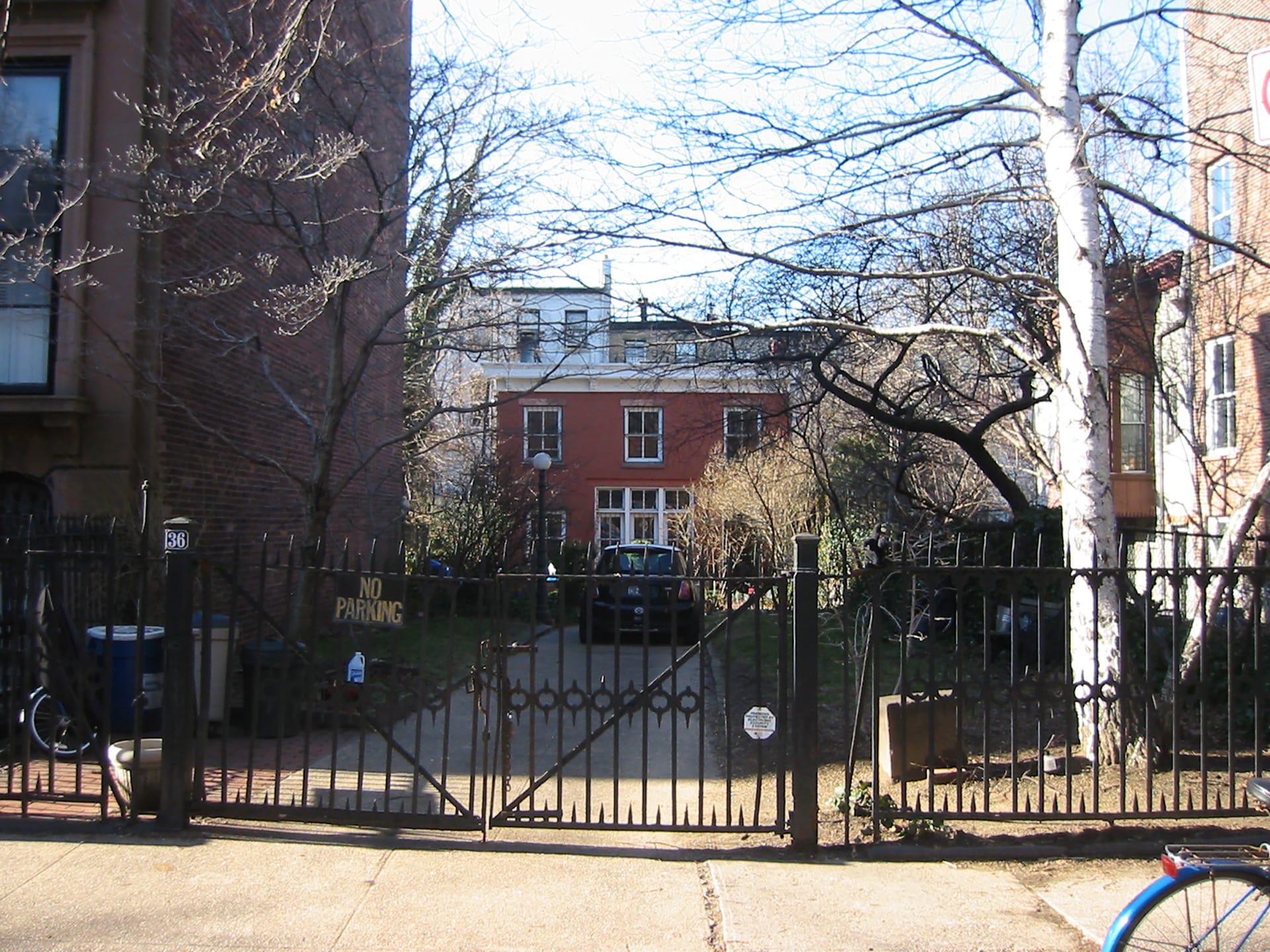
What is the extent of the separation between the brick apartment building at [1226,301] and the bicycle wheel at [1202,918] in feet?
28.0

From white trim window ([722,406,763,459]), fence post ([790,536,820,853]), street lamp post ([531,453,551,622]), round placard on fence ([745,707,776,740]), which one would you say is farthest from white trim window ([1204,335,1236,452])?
round placard on fence ([745,707,776,740])

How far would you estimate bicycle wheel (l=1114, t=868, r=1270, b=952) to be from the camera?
3.56 meters

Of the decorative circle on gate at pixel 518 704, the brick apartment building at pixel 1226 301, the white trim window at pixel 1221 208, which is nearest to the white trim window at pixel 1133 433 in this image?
the brick apartment building at pixel 1226 301

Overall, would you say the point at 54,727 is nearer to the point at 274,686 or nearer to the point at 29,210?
the point at 274,686

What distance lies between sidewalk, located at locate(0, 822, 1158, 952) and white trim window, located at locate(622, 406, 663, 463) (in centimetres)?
2830

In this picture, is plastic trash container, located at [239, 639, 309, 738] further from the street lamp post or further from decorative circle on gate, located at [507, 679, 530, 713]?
the street lamp post

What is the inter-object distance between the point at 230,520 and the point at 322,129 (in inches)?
177

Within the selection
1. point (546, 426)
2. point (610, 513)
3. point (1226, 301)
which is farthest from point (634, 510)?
point (1226, 301)

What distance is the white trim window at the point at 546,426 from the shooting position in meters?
32.7

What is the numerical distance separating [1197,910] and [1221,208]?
13152 mm

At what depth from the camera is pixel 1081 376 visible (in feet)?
22.3

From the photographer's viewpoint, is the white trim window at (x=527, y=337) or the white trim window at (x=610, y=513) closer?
the white trim window at (x=527, y=337)

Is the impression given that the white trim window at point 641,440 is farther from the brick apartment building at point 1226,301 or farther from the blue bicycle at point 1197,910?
the blue bicycle at point 1197,910

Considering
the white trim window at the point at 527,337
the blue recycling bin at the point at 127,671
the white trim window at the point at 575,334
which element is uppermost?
the white trim window at the point at 527,337
